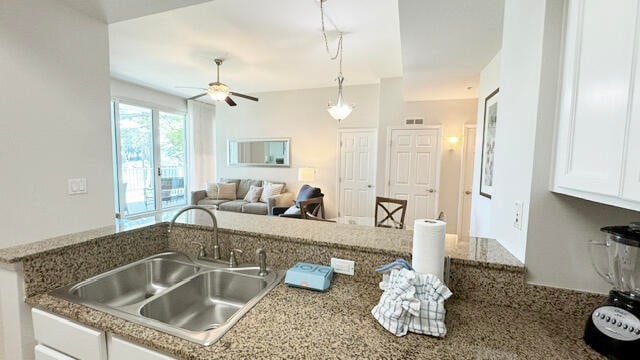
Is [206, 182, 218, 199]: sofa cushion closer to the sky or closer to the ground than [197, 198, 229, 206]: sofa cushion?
closer to the sky

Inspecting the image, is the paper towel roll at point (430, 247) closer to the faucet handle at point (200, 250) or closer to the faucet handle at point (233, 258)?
the faucet handle at point (233, 258)

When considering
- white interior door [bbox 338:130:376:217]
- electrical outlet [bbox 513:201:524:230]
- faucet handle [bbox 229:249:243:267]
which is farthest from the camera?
white interior door [bbox 338:130:376:217]

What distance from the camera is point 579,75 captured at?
813mm

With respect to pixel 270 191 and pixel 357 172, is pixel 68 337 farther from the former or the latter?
pixel 357 172

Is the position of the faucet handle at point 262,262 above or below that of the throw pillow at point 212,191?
above

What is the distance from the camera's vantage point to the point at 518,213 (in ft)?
3.55

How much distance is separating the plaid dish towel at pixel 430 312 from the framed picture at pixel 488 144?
89.9 inches

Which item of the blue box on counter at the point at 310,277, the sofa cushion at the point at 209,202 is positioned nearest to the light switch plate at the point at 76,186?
the blue box on counter at the point at 310,277

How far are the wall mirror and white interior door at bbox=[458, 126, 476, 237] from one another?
3.43m

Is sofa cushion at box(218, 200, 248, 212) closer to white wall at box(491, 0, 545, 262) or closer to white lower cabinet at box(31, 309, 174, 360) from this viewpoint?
white lower cabinet at box(31, 309, 174, 360)

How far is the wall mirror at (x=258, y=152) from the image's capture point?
6.00 m

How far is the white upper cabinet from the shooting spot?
63cm

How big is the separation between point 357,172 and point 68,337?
4795 mm

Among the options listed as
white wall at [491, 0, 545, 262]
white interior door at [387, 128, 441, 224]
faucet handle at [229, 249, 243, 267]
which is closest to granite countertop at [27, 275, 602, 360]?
white wall at [491, 0, 545, 262]
